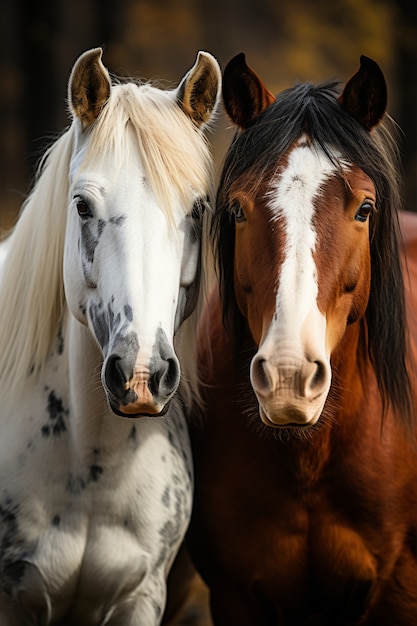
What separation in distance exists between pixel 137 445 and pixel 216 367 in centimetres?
46

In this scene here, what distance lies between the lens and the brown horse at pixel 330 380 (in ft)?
7.80

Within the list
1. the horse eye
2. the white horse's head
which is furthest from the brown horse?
the white horse's head

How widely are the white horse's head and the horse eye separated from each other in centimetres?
9

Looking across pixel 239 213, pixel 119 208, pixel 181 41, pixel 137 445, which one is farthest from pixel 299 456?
pixel 181 41

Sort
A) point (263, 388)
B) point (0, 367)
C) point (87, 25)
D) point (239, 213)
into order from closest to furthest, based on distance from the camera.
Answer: point (263, 388) → point (239, 213) → point (0, 367) → point (87, 25)

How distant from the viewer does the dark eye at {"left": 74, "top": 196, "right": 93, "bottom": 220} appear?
2367 mm

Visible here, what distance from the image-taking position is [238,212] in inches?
98.3

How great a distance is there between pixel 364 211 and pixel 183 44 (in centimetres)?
749

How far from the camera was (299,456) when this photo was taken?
2732mm

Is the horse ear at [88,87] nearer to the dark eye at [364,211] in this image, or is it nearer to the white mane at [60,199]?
the white mane at [60,199]

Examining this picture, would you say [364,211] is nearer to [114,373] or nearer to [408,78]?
[114,373]

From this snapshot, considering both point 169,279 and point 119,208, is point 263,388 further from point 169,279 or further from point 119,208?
point 119,208

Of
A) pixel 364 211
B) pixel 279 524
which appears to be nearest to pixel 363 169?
pixel 364 211

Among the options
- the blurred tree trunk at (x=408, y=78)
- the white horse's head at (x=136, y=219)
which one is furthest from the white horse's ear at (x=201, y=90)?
the blurred tree trunk at (x=408, y=78)
